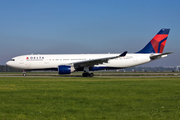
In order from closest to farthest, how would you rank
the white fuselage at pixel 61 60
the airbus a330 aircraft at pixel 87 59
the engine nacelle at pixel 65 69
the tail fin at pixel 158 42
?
the engine nacelle at pixel 65 69 < the airbus a330 aircraft at pixel 87 59 < the white fuselage at pixel 61 60 < the tail fin at pixel 158 42

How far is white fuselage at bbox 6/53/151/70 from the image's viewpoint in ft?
117

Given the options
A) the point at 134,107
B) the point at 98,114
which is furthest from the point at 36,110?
the point at 134,107

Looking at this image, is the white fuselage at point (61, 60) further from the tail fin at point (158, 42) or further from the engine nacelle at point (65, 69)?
the engine nacelle at point (65, 69)

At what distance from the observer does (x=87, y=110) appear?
8.79 metres

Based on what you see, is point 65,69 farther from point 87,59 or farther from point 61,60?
point 87,59

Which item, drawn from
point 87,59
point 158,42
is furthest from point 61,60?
point 158,42

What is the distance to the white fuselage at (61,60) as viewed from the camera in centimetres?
3566

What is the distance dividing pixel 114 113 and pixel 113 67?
2812cm

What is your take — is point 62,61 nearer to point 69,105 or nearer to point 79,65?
point 79,65

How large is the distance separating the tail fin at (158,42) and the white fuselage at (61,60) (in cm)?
172

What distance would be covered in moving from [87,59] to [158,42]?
1221 centimetres

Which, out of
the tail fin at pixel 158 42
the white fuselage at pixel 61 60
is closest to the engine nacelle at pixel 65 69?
the white fuselage at pixel 61 60

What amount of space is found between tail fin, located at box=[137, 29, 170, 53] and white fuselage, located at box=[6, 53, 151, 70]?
1.72 metres

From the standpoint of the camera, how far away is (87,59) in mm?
36094
